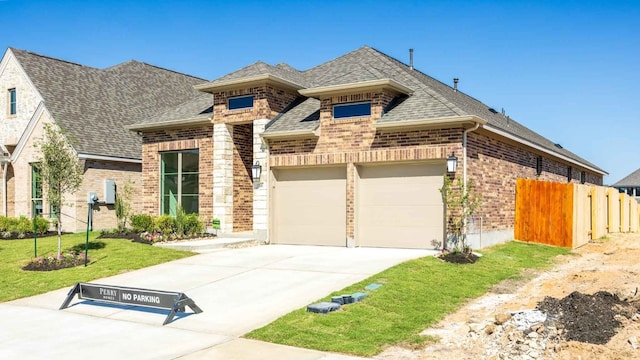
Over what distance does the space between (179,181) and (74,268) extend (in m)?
7.41

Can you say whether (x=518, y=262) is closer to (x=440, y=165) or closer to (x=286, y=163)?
(x=440, y=165)

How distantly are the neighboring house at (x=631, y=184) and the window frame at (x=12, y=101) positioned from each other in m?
60.8

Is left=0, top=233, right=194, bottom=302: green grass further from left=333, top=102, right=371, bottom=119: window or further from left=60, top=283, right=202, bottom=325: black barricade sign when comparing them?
left=333, top=102, right=371, bottom=119: window

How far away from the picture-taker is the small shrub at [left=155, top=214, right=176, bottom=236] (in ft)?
66.1

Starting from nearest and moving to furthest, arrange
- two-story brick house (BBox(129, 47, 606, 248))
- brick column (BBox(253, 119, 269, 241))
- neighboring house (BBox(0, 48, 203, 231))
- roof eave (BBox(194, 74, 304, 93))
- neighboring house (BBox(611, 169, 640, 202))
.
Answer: two-story brick house (BBox(129, 47, 606, 248))
roof eave (BBox(194, 74, 304, 93))
brick column (BBox(253, 119, 269, 241))
neighboring house (BBox(0, 48, 203, 231))
neighboring house (BBox(611, 169, 640, 202))

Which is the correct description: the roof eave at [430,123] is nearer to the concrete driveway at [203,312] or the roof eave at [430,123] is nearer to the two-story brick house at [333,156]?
the two-story brick house at [333,156]

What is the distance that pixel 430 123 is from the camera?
16000 millimetres

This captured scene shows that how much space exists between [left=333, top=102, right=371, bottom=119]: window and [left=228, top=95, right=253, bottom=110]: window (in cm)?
356

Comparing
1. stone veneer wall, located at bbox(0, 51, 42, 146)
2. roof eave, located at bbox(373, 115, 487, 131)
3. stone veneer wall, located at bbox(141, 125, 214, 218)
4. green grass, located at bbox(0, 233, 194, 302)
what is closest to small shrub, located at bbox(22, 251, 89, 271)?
green grass, located at bbox(0, 233, 194, 302)

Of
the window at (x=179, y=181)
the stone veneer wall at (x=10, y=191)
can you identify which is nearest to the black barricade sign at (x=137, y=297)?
the window at (x=179, y=181)

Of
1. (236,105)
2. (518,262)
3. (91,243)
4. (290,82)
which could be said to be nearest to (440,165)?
(518,262)

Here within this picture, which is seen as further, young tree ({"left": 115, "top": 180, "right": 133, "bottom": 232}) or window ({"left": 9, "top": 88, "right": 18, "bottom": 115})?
window ({"left": 9, "top": 88, "right": 18, "bottom": 115})

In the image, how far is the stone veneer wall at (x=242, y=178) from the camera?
20.8 meters

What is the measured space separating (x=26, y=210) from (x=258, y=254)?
50.1 feet
